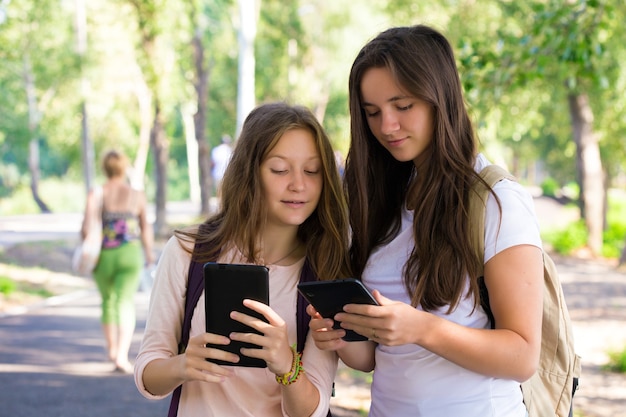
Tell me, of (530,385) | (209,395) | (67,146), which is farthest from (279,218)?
(67,146)

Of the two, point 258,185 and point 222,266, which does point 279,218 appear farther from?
point 222,266

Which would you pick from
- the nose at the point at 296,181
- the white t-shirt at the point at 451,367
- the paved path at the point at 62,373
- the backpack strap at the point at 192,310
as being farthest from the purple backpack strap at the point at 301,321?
the paved path at the point at 62,373

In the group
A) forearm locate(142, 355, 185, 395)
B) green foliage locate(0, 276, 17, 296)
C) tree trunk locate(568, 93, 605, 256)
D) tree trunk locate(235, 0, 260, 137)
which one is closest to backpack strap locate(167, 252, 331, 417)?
forearm locate(142, 355, 185, 395)

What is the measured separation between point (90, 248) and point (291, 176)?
570cm

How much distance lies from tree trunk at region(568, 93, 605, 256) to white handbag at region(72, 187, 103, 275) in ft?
52.1

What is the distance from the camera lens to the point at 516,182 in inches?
94.6

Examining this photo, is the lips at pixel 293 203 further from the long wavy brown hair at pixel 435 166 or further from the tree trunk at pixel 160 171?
the tree trunk at pixel 160 171

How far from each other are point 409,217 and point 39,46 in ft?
97.1

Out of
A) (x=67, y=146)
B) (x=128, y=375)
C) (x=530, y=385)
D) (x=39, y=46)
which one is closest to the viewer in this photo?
(x=530, y=385)

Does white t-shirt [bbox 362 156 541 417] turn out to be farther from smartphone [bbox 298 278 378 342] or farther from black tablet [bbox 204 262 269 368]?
black tablet [bbox 204 262 269 368]

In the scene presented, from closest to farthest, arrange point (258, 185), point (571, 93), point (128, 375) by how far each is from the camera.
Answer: point (258, 185), point (128, 375), point (571, 93)

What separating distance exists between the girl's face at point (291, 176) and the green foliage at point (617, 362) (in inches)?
284

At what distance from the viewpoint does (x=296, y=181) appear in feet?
8.60

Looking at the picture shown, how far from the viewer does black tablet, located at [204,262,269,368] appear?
2.29 m
